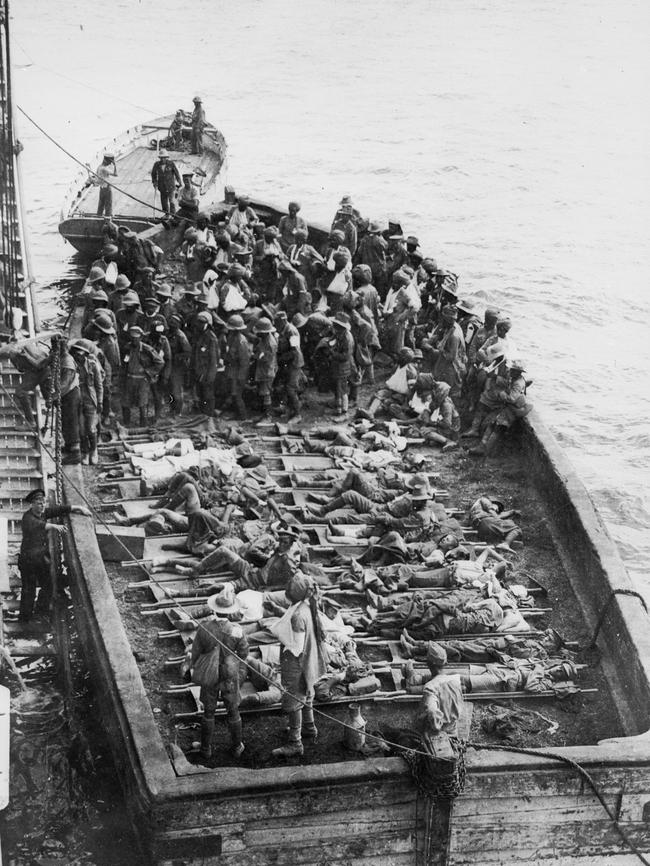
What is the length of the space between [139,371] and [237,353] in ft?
4.81

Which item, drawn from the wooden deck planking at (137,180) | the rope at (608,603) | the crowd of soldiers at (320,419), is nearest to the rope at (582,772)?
the crowd of soldiers at (320,419)

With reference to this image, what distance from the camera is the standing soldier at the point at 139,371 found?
1548 centimetres

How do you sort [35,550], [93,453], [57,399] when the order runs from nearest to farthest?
[35,550]
[57,399]
[93,453]

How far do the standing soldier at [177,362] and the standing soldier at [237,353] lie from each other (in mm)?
604

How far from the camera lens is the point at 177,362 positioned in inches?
635

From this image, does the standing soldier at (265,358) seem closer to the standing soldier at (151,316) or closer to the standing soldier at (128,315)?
the standing soldier at (151,316)

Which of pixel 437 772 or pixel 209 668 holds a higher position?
pixel 209 668

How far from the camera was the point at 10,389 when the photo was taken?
48.0 feet

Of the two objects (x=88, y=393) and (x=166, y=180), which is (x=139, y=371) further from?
(x=166, y=180)

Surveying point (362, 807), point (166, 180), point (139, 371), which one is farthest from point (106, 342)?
point (166, 180)

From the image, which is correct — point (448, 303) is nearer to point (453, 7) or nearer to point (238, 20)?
point (238, 20)

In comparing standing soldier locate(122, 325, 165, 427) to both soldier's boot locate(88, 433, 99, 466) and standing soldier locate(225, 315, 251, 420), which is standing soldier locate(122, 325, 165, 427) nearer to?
standing soldier locate(225, 315, 251, 420)

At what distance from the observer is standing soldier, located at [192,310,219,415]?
1597 centimetres

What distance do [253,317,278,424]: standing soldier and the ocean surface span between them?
24.7ft
